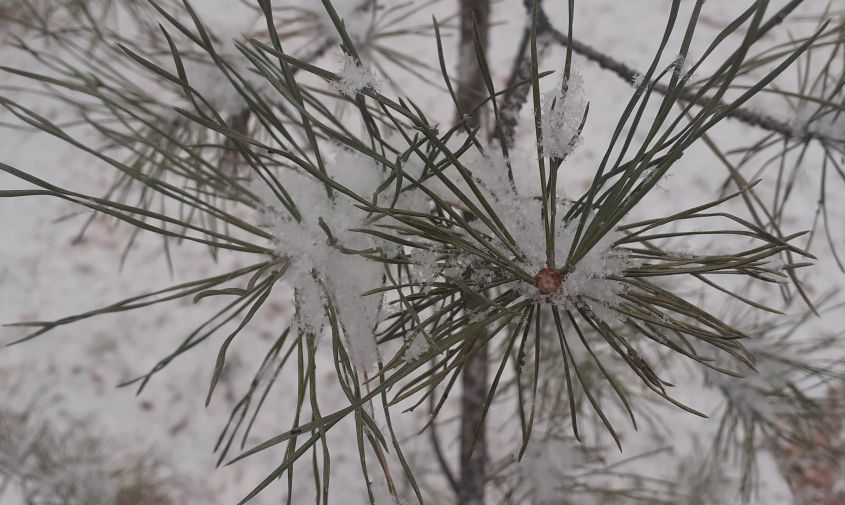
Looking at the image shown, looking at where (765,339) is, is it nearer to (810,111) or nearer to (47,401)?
(810,111)

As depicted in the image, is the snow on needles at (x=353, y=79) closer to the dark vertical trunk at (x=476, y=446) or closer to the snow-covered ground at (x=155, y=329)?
the dark vertical trunk at (x=476, y=446)

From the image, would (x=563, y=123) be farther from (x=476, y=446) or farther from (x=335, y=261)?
(x=476, y=446)

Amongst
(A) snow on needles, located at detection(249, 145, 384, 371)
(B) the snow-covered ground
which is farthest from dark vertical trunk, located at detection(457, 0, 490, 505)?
(B) the snow-covered ground

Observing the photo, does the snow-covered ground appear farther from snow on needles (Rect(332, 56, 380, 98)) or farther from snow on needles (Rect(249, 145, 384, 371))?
snow on needles (Rect(332, 56, 380, 98))

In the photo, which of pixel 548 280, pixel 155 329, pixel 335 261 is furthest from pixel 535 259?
pixel 155 329

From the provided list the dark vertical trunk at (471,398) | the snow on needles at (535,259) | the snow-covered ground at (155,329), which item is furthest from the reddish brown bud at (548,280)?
the snow-covered ground at (155,329)

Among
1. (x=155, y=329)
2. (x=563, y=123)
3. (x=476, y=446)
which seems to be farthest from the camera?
(x=155, y=329)

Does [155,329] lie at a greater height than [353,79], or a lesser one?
greater
